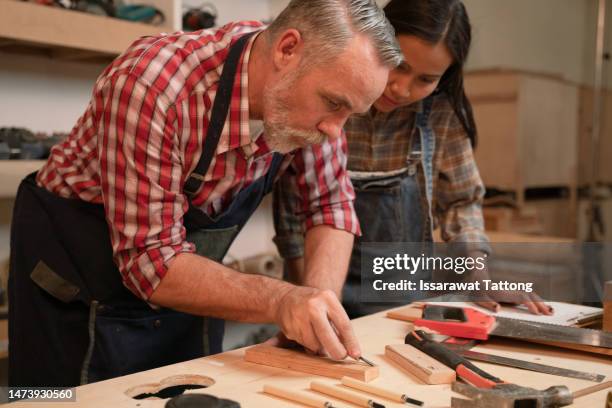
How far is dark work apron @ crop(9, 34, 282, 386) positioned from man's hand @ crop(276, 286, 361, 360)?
1.05 ft

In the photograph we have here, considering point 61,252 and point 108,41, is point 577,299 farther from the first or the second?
point 108,41

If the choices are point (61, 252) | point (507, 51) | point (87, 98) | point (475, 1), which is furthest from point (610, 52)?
point (61, 252)

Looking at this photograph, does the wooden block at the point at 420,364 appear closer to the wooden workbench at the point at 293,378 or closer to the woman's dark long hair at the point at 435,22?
the wooden workbench at the point at 293,378

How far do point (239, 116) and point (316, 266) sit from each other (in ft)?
1.18

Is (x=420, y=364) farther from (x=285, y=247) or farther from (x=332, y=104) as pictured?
(x=285, y=247)

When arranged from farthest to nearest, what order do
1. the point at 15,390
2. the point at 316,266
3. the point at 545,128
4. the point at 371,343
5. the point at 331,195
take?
the point at 545,128 < the point at 331,195 < the point at 316,266 < the point at 15,390 < the point at 371,343

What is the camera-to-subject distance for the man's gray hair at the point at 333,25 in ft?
3.87

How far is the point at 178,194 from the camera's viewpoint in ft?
3.90

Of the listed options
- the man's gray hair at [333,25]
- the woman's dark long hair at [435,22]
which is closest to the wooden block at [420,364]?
the man's gray hair at [333,25]

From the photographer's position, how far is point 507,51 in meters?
4.54

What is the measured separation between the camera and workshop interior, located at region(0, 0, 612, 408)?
3.31 ft

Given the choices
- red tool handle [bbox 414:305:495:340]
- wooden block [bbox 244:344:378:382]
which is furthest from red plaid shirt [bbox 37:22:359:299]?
red tool handle [bbox 414:305:495:340]

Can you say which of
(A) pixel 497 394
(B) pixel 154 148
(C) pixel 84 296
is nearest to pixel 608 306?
(A) pixel 497 394

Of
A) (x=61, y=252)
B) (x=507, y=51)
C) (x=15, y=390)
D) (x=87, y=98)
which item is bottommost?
(x=15, y=390)
